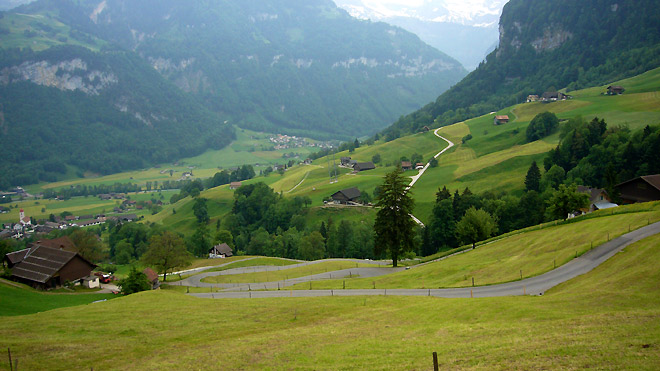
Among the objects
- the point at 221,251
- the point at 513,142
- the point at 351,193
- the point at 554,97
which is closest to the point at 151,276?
the point at 221,251

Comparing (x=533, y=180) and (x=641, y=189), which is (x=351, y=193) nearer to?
(x=533, y=180)

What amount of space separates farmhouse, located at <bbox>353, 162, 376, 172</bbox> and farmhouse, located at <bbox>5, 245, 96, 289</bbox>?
10143cm

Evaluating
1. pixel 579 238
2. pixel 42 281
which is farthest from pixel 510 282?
pixel 42 281

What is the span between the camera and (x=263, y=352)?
21.1 metres

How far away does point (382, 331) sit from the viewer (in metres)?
23.8

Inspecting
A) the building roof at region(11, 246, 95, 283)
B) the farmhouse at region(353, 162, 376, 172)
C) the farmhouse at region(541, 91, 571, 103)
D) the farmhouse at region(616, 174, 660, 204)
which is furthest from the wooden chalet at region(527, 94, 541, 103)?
the building roof at region(11, 246, 95, 283)

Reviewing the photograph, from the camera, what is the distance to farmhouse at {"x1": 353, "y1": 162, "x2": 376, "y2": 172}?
150 m

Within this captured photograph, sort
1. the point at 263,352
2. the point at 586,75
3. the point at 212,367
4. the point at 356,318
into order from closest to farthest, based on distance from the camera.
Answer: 1. the point at 212,367
2. the point at 263,352
3. the point at 356,318
4. the point at 586,75

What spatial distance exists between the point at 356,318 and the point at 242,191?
353ft

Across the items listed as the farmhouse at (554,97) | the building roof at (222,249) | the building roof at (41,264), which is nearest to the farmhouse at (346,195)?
the building roof at (222,249)

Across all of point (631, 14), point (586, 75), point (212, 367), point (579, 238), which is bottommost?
point (212, 367)

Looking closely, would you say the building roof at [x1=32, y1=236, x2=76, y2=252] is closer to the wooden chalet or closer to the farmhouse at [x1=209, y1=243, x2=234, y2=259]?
the farmhouse at [x1=209, y1=243, x2=234, y2=259]

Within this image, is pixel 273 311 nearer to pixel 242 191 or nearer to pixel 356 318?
pixel 356 318

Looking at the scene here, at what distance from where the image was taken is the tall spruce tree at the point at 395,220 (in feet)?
186
